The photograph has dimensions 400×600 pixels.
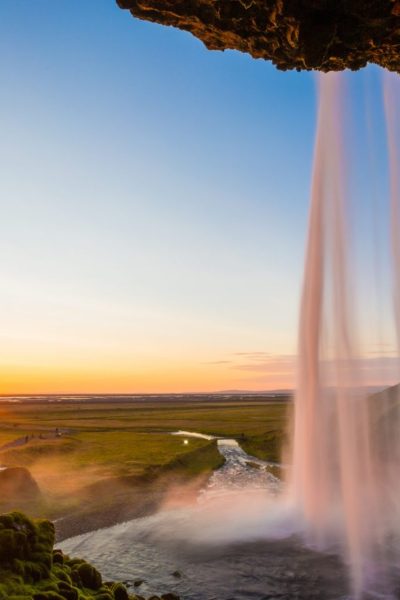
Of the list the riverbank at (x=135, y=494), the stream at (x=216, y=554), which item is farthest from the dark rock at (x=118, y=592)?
the riverbank at (x=135, y=494)

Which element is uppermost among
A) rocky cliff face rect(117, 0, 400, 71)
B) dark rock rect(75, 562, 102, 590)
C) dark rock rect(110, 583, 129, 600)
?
rocky cliff face rect(117, 0, 400, 71)

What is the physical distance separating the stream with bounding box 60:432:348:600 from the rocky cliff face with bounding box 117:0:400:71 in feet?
58.6

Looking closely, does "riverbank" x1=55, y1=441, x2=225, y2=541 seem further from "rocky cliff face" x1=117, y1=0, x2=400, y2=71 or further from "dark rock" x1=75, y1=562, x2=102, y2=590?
"rocky cliff face" x1=117, y1=0, x2=400, y2=71

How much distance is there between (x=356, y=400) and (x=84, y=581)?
20428 millimetres

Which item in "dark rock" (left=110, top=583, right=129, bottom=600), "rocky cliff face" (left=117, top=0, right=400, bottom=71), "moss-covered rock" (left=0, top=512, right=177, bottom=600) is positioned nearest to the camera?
"rocky cliff face" (left=117, top=0, right=400, bottom=71)

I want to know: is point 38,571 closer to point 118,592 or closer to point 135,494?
point 118,592

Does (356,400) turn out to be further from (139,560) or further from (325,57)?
(325,57)

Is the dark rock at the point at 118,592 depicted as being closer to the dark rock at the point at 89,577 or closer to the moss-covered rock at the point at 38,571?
the moss-covered rock at the point at 38,571

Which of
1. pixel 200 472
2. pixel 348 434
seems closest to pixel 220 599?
pixel 348 434

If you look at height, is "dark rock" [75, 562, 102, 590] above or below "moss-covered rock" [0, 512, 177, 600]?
below

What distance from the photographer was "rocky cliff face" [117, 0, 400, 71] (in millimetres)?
8912

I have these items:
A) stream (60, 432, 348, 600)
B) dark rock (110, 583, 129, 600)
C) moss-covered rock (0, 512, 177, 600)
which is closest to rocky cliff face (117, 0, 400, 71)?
moss-covered rock (0, 512, 177, 600)

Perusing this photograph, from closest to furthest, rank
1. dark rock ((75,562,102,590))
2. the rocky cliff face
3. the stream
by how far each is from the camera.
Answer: the rocky cliff face → dark rock ((75,562,102,590)) → the stream

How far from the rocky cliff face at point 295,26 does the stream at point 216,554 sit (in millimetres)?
17859
